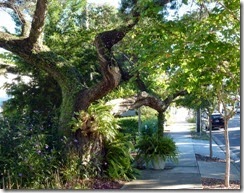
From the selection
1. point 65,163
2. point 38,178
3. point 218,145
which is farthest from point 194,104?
point 38,178

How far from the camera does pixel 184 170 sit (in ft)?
19.1

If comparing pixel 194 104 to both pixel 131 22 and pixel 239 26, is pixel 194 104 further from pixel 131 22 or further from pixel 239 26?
pixel 239 26

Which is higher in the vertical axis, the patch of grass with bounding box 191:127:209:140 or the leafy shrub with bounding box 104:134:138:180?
the patch of grass with bounding box 191:127:209:140

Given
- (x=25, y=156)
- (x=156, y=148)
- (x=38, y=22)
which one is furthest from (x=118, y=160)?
(x=38, y=22)

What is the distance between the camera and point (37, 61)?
18.5 ft

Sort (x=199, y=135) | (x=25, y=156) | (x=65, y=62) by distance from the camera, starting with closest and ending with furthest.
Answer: (x=25, y=156) → (x=65, y=62) → (x=199, y=135)

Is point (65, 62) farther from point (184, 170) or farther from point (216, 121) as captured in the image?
point (216, 121)

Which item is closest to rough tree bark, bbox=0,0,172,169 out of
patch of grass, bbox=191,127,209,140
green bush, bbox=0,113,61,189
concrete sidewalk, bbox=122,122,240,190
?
green bush, bbox=0,113,61,189

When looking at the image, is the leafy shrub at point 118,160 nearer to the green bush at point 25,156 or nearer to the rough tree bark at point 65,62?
the rough tree bark at point 65,62

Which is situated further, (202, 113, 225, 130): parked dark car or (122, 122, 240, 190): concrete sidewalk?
(202, 113, 225, 130): parked dark car

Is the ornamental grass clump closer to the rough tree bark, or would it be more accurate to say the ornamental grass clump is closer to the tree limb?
the rough tree bark

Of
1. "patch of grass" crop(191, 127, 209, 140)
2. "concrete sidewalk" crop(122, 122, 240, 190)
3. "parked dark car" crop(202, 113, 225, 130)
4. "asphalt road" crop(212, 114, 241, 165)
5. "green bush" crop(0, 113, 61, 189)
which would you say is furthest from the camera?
"patch of grass" crop(191, 127, 209, 140)

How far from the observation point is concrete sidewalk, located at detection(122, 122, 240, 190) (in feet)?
15.8

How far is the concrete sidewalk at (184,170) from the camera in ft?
15.8
